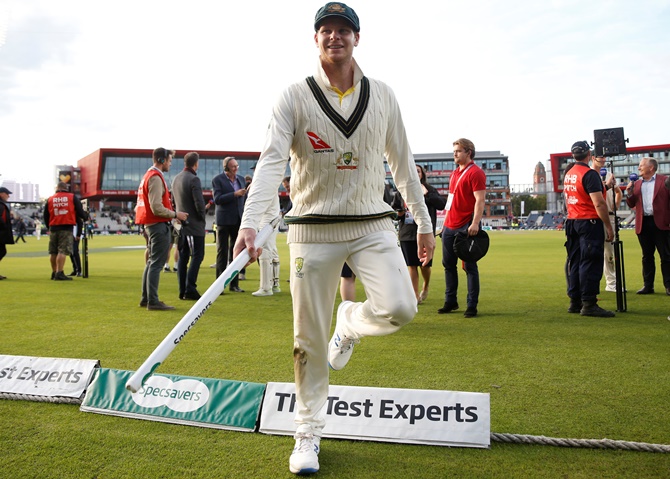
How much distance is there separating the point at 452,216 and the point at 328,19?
4.88m

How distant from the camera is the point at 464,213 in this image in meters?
7.41

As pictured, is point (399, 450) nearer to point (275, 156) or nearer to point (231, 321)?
point (275, 156)

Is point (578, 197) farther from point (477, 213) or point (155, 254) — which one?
point (155, 254)

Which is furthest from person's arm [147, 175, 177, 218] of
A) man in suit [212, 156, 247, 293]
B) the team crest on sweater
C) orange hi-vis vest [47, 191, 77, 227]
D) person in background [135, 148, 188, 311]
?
orange hi-vis vest [47, 191, 77, 227]

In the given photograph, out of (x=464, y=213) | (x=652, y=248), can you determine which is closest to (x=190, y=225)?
(x=464, y=213)

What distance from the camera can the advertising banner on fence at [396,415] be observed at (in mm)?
3123

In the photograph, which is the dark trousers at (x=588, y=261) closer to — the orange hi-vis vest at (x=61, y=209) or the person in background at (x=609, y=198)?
the person in background at (x=609, y=198)

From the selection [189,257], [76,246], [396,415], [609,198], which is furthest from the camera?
[76,246]

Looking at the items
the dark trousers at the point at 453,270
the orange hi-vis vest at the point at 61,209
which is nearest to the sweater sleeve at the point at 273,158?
the dark trousers at the point at 453,270

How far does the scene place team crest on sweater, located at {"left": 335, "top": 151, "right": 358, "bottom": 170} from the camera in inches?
120

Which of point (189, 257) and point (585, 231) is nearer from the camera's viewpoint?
point (585, 231)

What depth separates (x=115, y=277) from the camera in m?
13.2

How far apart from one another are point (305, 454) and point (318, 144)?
1656mm

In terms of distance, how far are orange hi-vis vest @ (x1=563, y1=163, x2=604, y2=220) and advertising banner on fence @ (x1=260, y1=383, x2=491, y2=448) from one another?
4.94 meters
